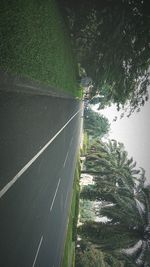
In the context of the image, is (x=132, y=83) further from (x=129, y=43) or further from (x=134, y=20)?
(x=134, y=20)

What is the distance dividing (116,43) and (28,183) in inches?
380

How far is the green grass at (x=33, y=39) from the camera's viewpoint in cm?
802

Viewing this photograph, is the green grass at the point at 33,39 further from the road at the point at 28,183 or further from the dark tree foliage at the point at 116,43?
the dark tree foliage at the point at 116,43

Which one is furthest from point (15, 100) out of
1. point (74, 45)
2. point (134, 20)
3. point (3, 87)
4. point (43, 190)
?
point (74, 45)

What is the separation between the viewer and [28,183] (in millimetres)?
9617

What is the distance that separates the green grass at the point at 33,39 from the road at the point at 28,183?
0.92 m

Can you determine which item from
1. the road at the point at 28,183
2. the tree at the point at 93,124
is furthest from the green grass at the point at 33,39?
the tree at the point at 93,124

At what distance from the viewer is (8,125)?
8188 millimetres

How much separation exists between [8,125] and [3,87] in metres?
1.03

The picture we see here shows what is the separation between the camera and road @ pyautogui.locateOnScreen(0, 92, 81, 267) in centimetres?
777

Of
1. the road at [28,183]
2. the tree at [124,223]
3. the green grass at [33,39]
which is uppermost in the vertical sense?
the green grass at [33,39]

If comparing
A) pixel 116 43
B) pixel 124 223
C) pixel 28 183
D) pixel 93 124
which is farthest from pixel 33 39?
pixel 93 124

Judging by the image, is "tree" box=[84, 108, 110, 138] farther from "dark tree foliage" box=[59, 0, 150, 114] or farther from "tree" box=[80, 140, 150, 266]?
"dark tree foliage" box=[59, 0, 150, 114]

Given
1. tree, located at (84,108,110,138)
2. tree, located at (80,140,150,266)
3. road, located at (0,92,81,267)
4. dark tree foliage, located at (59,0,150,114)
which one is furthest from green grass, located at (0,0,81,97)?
tree, located at (84,108,110,138)
